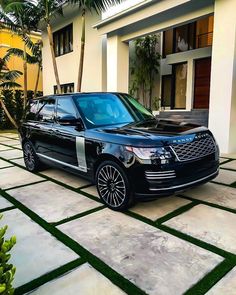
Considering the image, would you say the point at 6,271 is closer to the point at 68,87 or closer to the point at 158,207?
the point at 158,207

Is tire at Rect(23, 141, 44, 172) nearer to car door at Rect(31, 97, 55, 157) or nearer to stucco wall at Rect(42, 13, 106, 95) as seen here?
car door at Rect(31, 97, 55, 157)

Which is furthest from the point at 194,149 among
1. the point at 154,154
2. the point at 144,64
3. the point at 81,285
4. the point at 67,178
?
the point at 144,64

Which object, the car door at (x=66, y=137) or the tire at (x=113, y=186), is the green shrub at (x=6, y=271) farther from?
the car door at (x=66, y=137)

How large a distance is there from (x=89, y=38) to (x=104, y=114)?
892 cm

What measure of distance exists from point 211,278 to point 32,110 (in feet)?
16.1

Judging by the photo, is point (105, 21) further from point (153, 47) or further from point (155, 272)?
point (155, 272)

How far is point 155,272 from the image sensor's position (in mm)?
2324

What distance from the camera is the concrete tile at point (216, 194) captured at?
12.8 feet

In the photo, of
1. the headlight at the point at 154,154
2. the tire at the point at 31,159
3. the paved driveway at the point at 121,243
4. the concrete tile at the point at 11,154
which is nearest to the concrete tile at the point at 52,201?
the paved driveway at the point at 121,243

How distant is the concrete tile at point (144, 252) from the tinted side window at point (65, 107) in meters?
1.85

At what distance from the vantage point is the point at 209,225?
10.5 feet

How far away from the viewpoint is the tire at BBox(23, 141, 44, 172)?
5766 mm

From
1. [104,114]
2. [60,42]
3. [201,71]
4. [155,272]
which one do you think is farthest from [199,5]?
[60,42]

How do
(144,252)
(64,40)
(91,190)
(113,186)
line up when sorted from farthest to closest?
(64,40), (91,190), (113,186), (144,252)
